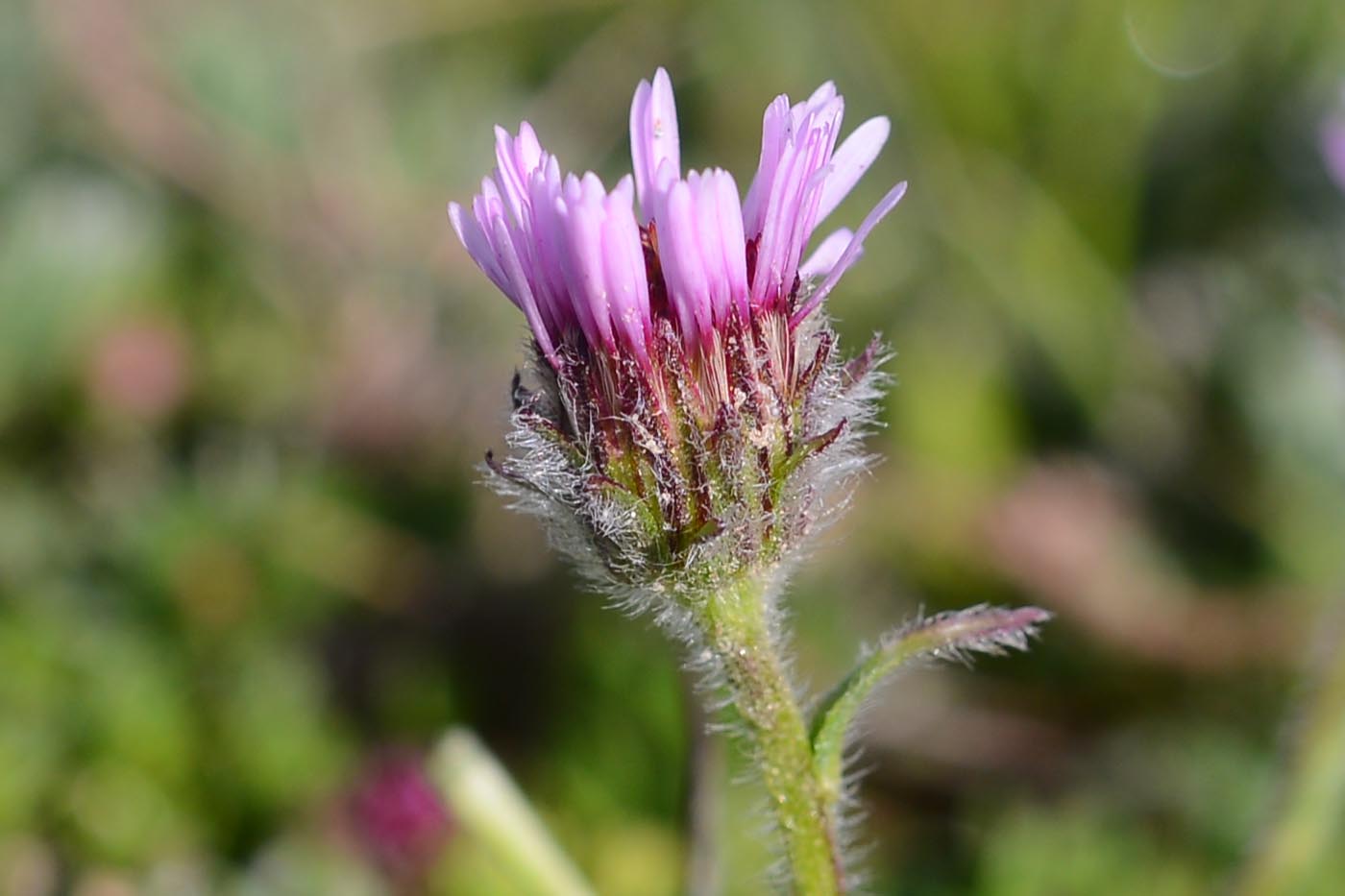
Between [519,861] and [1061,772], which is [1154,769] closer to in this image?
[1061,772]

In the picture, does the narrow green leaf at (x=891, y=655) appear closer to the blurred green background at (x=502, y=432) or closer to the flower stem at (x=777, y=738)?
the flower stem at (x=777, y=738)

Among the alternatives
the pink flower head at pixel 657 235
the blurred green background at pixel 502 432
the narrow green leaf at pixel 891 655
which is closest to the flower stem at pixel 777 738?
the narrow green leaf at pixel 891 655

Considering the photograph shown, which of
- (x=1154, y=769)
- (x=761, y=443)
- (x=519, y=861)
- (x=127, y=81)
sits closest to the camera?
(x=761, y=443)

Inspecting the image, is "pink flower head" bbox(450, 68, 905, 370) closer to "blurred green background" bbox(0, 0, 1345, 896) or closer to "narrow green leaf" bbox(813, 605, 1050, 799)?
"narrow green leaf" bbox(813, 605, 1050, 799)

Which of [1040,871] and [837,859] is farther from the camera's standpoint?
A: [1040,871]

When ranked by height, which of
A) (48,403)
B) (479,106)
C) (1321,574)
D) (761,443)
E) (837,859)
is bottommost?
(837,859)

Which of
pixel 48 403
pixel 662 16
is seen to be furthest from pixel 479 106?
pixel 48 403

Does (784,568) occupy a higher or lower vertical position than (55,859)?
lower
